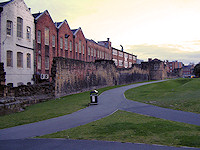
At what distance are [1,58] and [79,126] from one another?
1893 cm

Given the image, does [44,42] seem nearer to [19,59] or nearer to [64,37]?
[19,59]

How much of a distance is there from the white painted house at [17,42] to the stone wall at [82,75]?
28.2 ft

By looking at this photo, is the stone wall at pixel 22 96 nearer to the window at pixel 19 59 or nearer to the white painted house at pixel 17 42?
the white painted house at pixel 17 42

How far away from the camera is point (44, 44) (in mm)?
32875

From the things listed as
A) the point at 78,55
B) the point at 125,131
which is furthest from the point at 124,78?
the point at 125,131

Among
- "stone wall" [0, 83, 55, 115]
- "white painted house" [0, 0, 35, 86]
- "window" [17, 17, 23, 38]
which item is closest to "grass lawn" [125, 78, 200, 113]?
"stone wall" [0, 83, 55, 115]

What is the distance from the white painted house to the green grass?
19.5 m

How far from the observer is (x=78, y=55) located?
46.4 meters

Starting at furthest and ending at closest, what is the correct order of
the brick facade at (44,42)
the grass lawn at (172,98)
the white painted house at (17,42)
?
the brick facade at (44,42) < the white painted house at (17,42) < the grass lawn at (172,98)

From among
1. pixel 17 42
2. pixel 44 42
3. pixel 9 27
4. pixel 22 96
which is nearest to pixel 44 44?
pixel 44 42

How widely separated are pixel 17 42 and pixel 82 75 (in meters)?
9.91

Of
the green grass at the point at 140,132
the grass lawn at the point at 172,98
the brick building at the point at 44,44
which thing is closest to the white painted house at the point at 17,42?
the brick building at the point at 44,44

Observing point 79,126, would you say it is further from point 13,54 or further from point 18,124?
point 13,54

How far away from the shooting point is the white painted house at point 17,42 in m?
23.9
